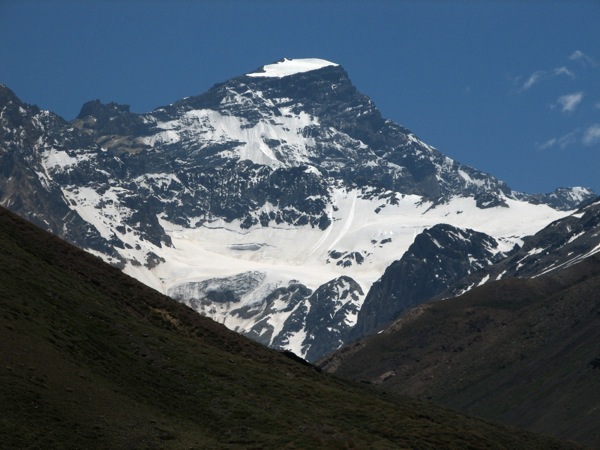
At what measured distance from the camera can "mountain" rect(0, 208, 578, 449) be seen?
340 feet

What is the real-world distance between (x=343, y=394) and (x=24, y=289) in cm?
3862

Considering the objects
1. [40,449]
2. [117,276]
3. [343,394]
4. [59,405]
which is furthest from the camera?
[117,276]

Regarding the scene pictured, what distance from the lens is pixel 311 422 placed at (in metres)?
126

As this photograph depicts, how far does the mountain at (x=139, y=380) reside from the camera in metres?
104

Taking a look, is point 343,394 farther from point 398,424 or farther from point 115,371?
point 115,371

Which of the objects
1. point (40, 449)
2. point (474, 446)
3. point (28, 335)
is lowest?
point (40, 449)

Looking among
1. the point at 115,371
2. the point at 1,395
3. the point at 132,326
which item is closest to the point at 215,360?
the point at 132,326

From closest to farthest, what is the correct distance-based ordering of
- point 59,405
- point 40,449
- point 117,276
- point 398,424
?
point 40,449 < point 59,405 < point 398,424 < point 117,276

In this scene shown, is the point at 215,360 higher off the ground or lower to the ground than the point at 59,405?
higher

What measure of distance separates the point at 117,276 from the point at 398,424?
43838 millimetres

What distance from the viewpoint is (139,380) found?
12181 cm

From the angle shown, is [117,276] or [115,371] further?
[117,276]

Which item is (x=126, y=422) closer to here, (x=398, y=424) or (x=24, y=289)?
(x=24, y=289)

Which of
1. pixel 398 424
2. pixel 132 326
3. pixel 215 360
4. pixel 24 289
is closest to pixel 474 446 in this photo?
pixel 398 424
